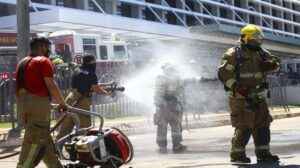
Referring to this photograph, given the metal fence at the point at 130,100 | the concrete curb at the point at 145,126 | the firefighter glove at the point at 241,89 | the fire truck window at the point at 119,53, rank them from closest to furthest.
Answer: the firefighter glove at the point at 241,89
the concrete curb at the point at 145,126
the metal fence at the point at 130,100
the fire truck window at the point at 119,53

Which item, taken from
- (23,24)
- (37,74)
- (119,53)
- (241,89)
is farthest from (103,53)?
(37,74)

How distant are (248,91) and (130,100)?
33.8ft

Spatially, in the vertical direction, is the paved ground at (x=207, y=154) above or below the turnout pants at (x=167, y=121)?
below

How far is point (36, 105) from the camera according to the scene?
5812 mm

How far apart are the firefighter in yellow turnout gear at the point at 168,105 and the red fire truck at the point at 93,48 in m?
8.83

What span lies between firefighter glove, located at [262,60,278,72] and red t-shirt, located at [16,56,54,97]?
2819 mm

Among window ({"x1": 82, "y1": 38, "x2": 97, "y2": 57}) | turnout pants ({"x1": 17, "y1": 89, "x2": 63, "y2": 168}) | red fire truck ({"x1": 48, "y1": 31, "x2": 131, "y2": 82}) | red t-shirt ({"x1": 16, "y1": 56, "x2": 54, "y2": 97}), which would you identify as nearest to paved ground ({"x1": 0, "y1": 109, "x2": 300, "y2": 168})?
turnout pants ({"x1": 17, "y1": 89, "x2": 63, "y2": 168})

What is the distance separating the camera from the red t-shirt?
580 cm

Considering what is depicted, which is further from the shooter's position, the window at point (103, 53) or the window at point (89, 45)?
the window at point (103, 53)

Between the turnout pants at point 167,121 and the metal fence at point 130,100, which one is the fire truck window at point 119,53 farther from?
the turnout pants at point 167,121

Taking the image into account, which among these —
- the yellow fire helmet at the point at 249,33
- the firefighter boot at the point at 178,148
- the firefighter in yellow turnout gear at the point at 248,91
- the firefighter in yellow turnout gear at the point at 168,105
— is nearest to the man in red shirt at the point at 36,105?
the firefighter in yellow turnout gear at the point at 248,91

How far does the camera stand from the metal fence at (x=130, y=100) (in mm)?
12750

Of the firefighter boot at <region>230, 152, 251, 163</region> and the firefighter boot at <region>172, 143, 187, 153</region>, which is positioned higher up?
the firefighter boot at <region>230, 152, 251, 163</region>

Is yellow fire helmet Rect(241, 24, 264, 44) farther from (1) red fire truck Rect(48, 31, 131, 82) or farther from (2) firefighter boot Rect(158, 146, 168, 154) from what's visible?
(1) red fire truck Rect(48, 31, 131, 82)
